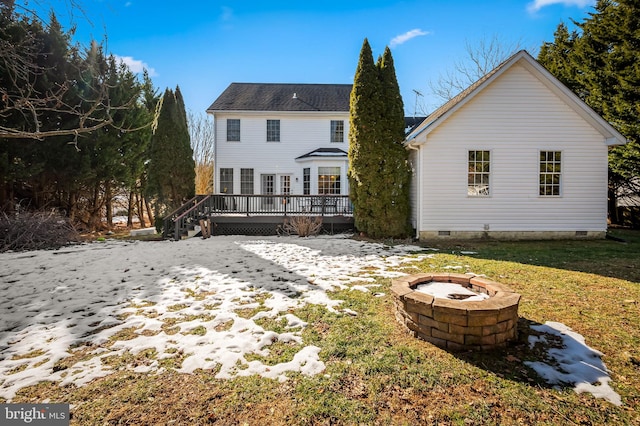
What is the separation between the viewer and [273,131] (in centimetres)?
1706

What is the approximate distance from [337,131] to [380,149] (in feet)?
24.2

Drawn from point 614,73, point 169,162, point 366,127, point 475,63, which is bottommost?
point 169,162

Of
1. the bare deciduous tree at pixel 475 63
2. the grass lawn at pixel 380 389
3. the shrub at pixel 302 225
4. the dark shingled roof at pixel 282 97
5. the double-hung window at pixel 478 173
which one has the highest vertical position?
the bare deciduous tree at pixel 475 63

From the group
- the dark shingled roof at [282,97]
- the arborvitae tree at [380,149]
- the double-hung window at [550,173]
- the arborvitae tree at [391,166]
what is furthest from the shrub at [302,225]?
the dark shingled roof at [282,97]

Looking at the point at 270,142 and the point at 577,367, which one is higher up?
the point at 270,142

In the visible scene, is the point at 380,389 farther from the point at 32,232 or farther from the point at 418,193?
the point at 32,232

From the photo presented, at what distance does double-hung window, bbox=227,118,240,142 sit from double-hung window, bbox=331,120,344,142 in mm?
5271

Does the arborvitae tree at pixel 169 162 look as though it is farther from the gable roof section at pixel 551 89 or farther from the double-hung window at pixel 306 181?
the gable roof section at pixel 551 89

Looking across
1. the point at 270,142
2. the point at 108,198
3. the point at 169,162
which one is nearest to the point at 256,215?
the point at 169,162

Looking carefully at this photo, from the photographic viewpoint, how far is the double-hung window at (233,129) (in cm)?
1688

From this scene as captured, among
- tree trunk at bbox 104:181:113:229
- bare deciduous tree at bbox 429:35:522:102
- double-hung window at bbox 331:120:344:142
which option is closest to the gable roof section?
double-hung window at bbox 331:120:344:142

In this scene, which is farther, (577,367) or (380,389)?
(577,367)

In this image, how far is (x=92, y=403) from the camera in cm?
236

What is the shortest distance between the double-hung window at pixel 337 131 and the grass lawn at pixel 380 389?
14433 mm
